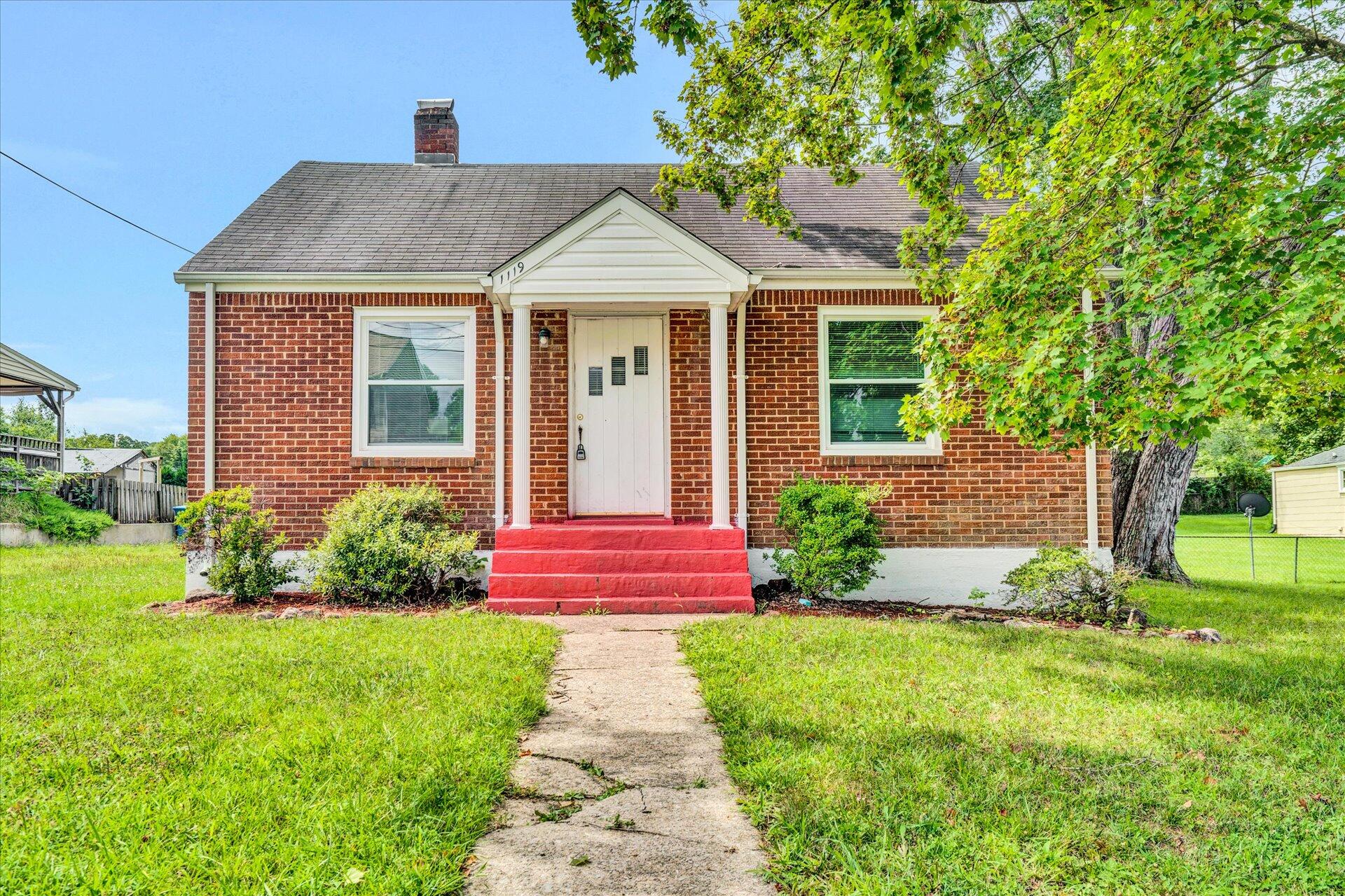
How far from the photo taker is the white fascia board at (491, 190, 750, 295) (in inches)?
316

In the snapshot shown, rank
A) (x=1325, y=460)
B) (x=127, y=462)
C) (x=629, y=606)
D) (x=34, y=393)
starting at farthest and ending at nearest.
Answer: (x=127, y=462) → (x=1325, y=460) → (x=34, y=393) → (x=629, y=606)

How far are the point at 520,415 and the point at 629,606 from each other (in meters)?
2.30

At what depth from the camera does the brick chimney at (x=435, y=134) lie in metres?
12.1

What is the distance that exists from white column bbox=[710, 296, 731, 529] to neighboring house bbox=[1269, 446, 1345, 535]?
72.9 ft

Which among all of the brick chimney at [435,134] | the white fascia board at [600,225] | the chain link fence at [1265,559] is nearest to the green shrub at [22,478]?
the brick chimney at [435,134]

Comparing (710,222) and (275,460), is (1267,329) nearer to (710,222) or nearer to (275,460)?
(710,222)

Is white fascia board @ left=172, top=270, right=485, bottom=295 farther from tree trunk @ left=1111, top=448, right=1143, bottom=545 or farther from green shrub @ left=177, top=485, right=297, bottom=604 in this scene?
tree trunk @ left=1111, top=448, right=1143, bottom=545

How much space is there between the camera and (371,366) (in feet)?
29.4

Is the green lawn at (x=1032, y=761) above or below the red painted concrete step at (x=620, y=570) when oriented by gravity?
below

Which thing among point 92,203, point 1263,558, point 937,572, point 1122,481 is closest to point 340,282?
point 937,572

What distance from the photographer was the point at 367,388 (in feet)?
29.2

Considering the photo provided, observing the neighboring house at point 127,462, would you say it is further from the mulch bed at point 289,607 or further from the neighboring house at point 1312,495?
the neighboring house at point 1312,495

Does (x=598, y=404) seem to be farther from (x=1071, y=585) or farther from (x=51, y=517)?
(x=51, y=517)

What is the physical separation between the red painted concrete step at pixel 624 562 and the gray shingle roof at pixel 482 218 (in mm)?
3390
